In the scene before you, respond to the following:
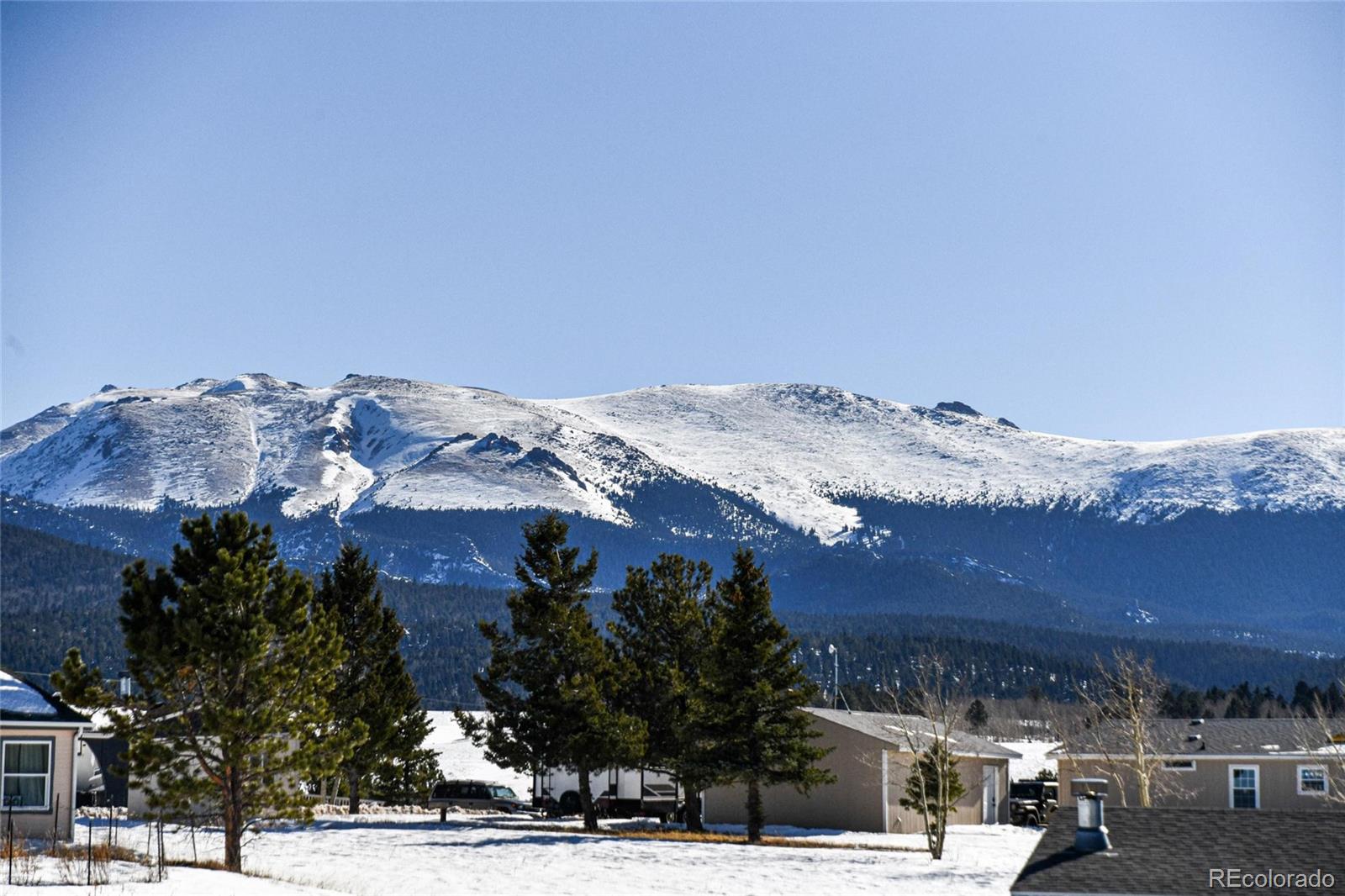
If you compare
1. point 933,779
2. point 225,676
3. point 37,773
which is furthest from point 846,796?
point 37,773

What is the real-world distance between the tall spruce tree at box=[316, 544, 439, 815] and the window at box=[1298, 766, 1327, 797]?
1217 inches

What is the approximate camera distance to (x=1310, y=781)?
5309cm

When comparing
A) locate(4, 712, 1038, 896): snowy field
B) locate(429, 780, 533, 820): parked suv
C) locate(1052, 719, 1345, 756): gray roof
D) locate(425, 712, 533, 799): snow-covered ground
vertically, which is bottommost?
locate(425, 712, 533, 799): snow-covered ground

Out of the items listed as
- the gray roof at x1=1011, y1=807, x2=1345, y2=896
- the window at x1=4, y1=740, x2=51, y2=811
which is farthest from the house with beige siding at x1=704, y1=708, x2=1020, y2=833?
the gray roof at x1=1011, y1=807, x2=1345, y2=896

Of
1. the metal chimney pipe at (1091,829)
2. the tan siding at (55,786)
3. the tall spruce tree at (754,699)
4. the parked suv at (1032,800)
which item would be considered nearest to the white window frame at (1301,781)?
the parked suv at (1032,800)

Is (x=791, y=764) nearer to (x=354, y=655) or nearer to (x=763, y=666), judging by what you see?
(x=763, y=666)

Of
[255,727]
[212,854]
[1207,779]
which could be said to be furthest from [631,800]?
[255,727]

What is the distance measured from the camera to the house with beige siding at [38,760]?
35031 mm

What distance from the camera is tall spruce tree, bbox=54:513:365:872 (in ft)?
103

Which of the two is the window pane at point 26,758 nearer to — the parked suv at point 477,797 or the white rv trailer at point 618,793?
the white rv trailer at point 618,793

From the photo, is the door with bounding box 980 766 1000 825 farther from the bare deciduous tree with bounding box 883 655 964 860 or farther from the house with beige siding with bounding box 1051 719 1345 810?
the bare deciduous tree with bounding box 883 655 964 860

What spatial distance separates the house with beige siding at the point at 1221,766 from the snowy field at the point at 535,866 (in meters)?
9.22

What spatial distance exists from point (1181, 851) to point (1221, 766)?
3587 centimetres

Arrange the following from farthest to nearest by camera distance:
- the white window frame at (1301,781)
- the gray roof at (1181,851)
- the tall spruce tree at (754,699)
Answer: the white window frame at (1301,781), the tall spruce tree at (754,699), the gray roof at (1181,851)
